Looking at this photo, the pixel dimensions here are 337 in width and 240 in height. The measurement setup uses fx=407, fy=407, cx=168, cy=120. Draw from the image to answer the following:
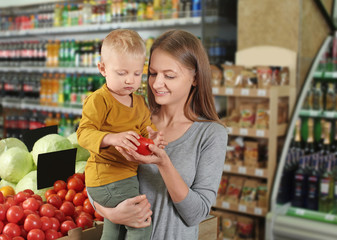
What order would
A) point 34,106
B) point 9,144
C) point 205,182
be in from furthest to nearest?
point 34,106 → point 9,144 → point 205,182

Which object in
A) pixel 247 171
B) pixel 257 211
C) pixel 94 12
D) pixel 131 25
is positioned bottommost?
pixel 257 211

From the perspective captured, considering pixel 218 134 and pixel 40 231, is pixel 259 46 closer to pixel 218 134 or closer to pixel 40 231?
pixel 218 134

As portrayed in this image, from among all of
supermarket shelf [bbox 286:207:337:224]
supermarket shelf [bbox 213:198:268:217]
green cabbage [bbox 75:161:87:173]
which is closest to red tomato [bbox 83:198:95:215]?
green cabbage [bbox 75:161:87:173]

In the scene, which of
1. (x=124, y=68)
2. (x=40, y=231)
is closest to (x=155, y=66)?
(x=124, y=68)

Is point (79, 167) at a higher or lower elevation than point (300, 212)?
higher

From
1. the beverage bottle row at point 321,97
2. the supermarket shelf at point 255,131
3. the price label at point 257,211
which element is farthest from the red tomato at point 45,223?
the beverage bottle row at point 321,97

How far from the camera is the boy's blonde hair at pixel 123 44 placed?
1.15 m

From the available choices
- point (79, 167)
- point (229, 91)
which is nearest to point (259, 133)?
point (229, 91)

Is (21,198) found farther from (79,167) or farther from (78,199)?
(79,167)

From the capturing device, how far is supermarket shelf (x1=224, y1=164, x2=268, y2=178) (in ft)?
11.1

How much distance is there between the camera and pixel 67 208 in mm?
1545

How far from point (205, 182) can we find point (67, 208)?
598 mm

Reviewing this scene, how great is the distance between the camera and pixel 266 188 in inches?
134

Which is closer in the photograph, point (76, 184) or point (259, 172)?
point (76, 184)
